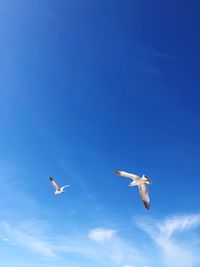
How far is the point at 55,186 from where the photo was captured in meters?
86.4

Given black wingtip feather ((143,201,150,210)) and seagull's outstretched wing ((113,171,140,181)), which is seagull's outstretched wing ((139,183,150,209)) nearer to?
black wingtip feather ((143,201,150,210))

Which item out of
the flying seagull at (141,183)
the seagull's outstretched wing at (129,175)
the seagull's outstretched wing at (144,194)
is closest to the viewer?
the seagull's outstretched wing at (129,175)

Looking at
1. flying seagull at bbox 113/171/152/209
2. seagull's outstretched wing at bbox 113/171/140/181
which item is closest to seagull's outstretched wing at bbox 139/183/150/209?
flying seagull at bbox 113/171/152/209

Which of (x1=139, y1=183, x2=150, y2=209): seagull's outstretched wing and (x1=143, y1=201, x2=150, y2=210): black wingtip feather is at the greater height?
(x1=139, y1=183, x2=150, y2=209): seagull's outstretched wing

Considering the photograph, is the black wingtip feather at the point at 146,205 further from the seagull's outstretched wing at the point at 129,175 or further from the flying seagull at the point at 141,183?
the seagull's outstretched wing at the point at 129,175

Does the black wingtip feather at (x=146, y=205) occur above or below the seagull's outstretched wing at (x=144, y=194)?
below

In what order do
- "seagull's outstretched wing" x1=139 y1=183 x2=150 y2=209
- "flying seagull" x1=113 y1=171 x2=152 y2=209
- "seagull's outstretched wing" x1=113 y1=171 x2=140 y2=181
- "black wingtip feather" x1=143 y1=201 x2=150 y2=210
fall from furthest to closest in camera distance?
"seagull's outstretched wing" x1=139 y1=183 x2=150 y2=209 < "black wingtip feather" x1=143 y1=201 x2=150 y2=210 < "flying seagull" x1=113 y1=171 x2=152 y2=209 < "seagull's outstretched wing" x1=113 y1=171 x2=140 y2=181

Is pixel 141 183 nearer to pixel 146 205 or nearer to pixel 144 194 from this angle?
pixel 144 194

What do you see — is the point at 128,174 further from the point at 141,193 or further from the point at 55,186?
the point at 55,186

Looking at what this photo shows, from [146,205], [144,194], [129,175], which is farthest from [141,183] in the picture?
[146,205]

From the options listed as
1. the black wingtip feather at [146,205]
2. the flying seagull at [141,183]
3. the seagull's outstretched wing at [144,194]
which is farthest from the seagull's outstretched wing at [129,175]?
the black wingtip feather at [146,205]

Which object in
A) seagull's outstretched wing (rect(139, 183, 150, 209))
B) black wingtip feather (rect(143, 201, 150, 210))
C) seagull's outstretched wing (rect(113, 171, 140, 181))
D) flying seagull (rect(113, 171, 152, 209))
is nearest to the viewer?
seagull's outstretched wing (rect(113, 171, 140, 181))

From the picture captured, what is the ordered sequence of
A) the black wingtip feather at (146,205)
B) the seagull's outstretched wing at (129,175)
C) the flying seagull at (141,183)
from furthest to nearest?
the black wingtip feather at (146,205), the flying seagull at (141,183), the seagull's outstretched wing at (129,175)

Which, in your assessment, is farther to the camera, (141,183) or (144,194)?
(144,194)
